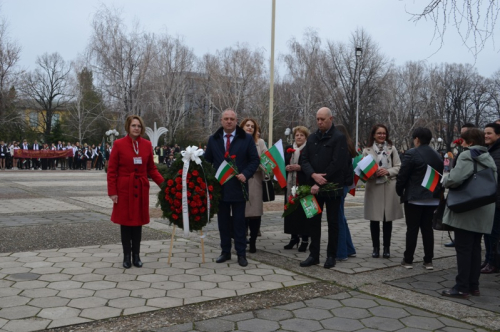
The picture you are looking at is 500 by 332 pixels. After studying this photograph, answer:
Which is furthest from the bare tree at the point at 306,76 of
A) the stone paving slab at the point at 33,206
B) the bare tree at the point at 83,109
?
the stone paving slab at the point at 33,206

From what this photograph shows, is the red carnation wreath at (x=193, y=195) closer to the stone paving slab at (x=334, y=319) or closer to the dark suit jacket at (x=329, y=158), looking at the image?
the dark suit jacket at (x=329, y=158)

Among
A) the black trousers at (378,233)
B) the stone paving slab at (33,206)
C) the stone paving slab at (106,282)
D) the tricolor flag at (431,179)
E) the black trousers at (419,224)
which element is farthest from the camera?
the stone paving slab at (33,206)

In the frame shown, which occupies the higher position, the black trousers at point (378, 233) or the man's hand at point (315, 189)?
the man's hand at point (315, 189)

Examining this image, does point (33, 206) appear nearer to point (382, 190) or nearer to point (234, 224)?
point (234, 224)

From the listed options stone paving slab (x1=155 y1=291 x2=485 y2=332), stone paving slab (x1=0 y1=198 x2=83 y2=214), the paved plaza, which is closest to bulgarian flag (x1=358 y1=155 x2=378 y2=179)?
the paved plaza

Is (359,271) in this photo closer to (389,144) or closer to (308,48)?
(389,144)

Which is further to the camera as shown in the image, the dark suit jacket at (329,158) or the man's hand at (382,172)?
the man's hand at (382,172)

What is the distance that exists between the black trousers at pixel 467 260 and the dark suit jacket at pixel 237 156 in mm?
2625

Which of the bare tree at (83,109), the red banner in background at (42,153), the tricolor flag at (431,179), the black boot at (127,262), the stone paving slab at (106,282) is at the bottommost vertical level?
the stone paving slab at (106,282)

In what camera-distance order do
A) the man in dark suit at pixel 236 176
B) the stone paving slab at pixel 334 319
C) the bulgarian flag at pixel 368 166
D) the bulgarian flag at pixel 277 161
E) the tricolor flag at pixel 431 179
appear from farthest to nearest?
1. the bulgarian flag at pixel 277 161
2. the bulgarian flag at pixel 368 166
3. the man in dark suit at pixel 236 176
4. the tricolor flag at pixel 431 179
5. the stone paving slab at pixel 334 319

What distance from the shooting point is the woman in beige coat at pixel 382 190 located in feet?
22.3

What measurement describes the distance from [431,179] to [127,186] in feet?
12.3

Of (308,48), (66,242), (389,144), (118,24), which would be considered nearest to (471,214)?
(389,144)

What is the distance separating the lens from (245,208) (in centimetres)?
690
